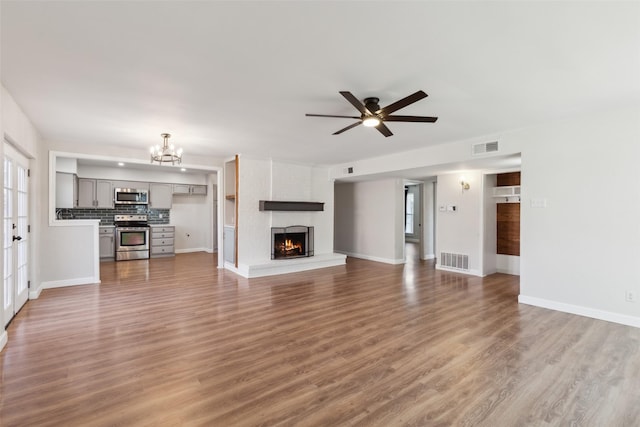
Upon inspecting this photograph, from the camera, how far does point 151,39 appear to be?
220cm

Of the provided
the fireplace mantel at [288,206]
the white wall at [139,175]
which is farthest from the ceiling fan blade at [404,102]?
the white wall at [139,175]

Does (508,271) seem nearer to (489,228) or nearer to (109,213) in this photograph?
(489,228)

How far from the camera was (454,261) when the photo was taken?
688 cm

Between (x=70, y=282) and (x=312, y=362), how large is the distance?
5117mm

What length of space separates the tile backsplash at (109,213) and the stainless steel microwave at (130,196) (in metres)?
0.26

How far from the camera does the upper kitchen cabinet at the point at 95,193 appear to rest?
7.87 meters

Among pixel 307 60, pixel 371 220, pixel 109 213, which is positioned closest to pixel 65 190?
pixel 109 213

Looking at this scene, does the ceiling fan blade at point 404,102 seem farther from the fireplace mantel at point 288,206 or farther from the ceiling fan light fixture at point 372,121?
the fireplace mantel at point 288,206

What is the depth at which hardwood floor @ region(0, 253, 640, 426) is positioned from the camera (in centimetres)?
204

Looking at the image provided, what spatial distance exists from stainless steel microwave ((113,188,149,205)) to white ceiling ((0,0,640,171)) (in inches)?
170

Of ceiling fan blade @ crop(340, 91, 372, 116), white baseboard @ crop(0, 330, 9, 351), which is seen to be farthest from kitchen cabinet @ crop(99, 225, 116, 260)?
ceiling fan blade @ crop(340, 91, 372, 116)

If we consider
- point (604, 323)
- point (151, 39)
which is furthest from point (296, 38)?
point (604, 323)

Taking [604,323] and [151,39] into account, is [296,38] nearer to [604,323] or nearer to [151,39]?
[151,39]

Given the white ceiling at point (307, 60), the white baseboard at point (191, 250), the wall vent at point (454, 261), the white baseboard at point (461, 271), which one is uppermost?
the white ceiling at point (307, 60)
